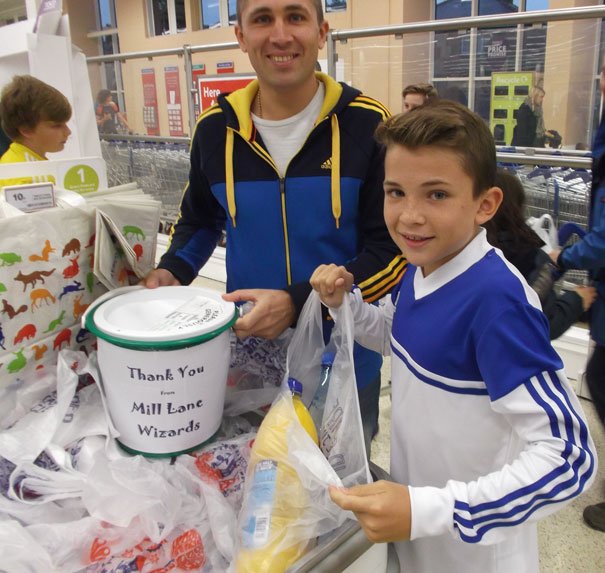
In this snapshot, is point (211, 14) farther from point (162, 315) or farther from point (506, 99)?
point (162, 315)

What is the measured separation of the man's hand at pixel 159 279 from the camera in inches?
45.0

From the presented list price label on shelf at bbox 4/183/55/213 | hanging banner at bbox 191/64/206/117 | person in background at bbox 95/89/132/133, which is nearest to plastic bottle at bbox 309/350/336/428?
price label on shelf at bbox 4/183/55/213

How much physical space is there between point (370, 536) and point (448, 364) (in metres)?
0.28

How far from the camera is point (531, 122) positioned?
299 centimetres

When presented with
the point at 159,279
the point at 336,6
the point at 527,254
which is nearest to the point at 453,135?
the point at 159,279

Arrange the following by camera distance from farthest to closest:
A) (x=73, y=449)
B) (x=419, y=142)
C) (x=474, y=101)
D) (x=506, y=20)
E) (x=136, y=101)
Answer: (x=136, y=101)
(x=474, y=101)
(x=506, y=20)
(x=73, y=449)
(x=419, y=142)

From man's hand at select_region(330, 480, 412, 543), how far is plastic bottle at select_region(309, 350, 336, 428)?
0.28 m

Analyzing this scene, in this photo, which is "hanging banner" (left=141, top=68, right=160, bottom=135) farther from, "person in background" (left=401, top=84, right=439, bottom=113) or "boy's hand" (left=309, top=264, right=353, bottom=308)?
"boy's hand" (left=309, top=264, right=353, bottom=308)

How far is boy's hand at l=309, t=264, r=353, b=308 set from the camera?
3.31ft

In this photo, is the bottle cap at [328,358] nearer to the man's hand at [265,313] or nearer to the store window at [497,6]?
the man's hand at [265,313]

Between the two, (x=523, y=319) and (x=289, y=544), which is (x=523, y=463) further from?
(x=289, y=544)

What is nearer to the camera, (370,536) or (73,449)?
(370,536)

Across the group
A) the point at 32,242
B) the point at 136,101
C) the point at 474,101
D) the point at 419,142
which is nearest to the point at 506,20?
the point at 474,101

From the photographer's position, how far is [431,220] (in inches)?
32.7
